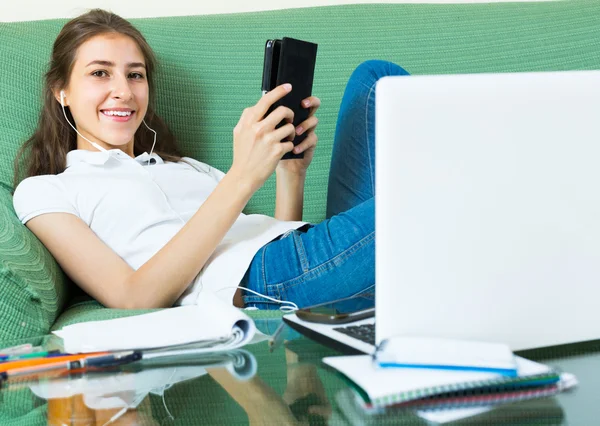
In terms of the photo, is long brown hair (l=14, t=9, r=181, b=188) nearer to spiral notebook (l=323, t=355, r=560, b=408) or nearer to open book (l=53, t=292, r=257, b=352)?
open book (l=53, t=292, r=257, b=352)

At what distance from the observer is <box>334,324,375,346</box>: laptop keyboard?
2.73 feet

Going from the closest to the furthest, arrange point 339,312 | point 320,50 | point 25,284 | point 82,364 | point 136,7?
point 82,364, point 339,312, point 25,284, point 320,50, point 136,7

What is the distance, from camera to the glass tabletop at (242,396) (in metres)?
0.67

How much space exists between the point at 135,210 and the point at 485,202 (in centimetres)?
93

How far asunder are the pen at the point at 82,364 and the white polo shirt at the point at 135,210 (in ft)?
1.75

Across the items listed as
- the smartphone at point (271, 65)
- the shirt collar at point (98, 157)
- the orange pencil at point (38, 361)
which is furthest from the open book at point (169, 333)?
the shirt collar at point (98, 157)

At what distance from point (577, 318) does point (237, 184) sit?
693 millimetres

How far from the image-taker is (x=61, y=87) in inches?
67.4

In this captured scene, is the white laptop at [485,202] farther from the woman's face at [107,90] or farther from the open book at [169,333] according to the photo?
Result: the woman's face at [107,90]

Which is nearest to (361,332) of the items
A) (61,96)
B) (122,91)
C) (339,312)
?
(339,312)

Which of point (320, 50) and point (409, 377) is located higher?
point (320, 50)

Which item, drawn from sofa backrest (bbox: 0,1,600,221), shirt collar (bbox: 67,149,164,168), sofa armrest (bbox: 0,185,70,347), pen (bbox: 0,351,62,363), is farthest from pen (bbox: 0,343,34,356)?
sofa backrest (bbox: 0,1,600,221)

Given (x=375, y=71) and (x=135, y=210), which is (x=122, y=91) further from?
(x=375, y=71)

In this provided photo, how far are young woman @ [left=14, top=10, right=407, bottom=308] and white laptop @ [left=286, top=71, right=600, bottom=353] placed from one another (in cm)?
55
